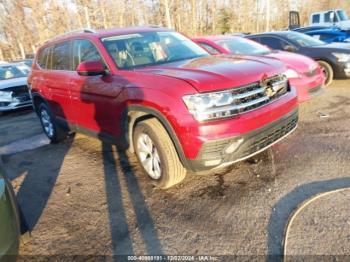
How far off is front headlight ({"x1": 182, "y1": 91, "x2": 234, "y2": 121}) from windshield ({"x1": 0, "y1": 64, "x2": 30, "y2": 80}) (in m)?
9.48

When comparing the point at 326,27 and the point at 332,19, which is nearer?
the point at 326,27

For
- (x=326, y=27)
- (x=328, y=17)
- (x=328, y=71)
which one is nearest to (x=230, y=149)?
(x=328, y=71)

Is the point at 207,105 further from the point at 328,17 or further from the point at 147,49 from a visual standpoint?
the point at 328,17

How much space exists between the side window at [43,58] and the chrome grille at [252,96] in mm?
3867

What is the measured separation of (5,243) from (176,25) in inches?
1261

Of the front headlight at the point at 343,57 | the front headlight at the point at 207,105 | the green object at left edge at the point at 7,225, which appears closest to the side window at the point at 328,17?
the front headlight at the point at 343,57

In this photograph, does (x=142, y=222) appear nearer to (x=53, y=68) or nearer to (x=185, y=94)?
(x=185, y=94)

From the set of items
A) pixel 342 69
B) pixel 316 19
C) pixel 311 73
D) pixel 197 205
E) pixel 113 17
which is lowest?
pixel 197 205

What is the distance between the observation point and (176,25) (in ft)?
105

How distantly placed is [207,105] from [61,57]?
10.2 ft

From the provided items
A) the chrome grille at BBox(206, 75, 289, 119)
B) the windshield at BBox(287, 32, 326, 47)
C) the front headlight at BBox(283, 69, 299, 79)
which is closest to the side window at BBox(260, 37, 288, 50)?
the windshield at BBox(287, 32, 326, 47)

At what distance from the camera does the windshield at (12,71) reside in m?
10.5

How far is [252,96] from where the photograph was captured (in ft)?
10.3

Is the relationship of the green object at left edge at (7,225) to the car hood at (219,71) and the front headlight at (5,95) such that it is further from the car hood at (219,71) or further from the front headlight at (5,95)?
the front headlight at (5,95)
